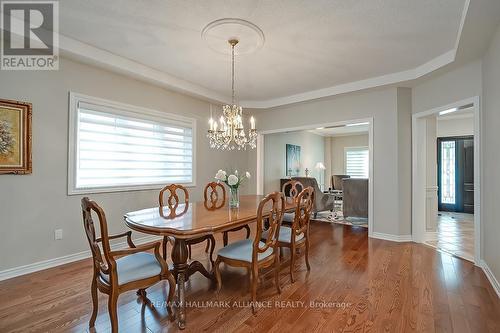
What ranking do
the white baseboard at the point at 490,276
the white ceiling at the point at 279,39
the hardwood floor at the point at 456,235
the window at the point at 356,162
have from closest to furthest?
the white ceiling at the point at 279,39 → the white baseboard at the point at 490,276 → the hardwood floor at the point at 456,235 → the window at the point at 356,162

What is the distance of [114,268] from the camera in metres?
1.64

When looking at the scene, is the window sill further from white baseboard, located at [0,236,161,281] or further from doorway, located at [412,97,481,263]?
doorway, located at [412,97,481,263]

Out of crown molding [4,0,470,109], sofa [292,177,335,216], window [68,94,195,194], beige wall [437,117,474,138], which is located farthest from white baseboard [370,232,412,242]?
beige wall [437,117,474,138]

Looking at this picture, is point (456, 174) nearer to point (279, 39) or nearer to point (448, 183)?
point (448, 183)

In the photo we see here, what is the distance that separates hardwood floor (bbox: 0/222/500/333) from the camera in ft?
6.23

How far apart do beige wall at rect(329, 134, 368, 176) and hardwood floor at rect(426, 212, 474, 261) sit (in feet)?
13.1

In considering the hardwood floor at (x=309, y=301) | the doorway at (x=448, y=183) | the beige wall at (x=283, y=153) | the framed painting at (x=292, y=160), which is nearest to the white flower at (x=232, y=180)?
the hardwood floor at (x=309, y=301)

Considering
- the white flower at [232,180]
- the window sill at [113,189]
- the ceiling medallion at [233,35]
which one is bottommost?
the window sill at [113,189]

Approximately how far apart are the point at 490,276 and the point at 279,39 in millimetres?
3337

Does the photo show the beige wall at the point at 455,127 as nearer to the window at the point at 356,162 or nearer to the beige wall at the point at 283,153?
the window at the point at 356,162

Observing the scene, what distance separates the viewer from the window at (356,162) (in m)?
9.36

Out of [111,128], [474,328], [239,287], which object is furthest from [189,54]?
[474,328]

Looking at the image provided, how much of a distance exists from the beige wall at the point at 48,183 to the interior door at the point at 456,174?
753 centimetres

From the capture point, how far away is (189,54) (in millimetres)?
3234
